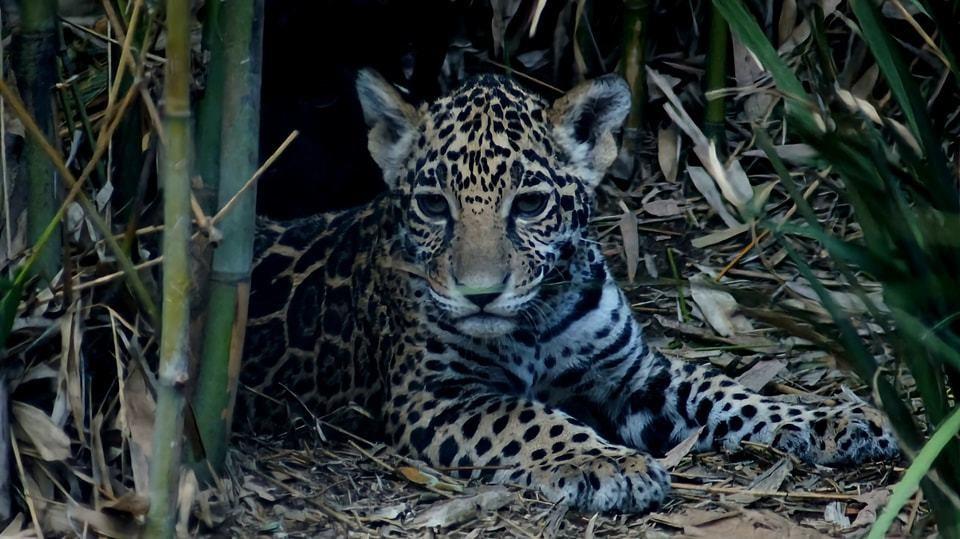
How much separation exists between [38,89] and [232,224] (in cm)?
90

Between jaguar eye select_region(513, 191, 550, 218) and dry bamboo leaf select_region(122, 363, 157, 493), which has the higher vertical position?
jaguar eye select_region(513, 191, 550, 218)

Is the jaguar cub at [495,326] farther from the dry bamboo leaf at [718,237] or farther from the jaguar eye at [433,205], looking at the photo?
the dry bamboo leaf at [718,237]

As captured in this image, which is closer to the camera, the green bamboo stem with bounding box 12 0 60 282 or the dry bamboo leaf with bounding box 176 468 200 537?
the dry bamboo leaf with bounding box 176 468 200 537

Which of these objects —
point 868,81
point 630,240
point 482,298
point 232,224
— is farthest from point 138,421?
point 868,81

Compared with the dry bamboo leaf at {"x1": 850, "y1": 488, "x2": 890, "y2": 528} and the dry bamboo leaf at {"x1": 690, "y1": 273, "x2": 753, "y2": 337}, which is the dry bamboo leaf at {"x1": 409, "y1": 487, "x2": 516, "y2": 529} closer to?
the dry bamboo leaf at {"x1": 850, "y1": 488, "x2": 890, "y2": 528}

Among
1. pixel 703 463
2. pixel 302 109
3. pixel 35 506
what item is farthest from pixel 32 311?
pixel 302 109

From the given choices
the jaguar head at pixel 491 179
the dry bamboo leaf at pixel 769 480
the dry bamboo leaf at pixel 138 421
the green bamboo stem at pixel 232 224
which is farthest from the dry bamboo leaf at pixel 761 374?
the dry bamboo leaf at pixel 138 421

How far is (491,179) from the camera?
20.4ft

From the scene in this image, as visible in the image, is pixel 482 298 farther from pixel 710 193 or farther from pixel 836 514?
pixel 710 193

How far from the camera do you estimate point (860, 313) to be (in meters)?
3.88

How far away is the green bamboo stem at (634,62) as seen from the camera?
28.1ft

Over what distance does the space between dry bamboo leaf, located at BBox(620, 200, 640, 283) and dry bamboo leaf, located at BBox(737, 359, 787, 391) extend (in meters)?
1.08

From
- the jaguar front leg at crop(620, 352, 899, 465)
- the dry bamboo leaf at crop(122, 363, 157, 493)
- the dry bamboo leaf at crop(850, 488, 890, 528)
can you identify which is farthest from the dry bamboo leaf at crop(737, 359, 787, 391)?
the dry bamboo leaf at crop(122, 363, 157, 493)

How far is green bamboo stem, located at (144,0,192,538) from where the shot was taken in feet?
10.8
